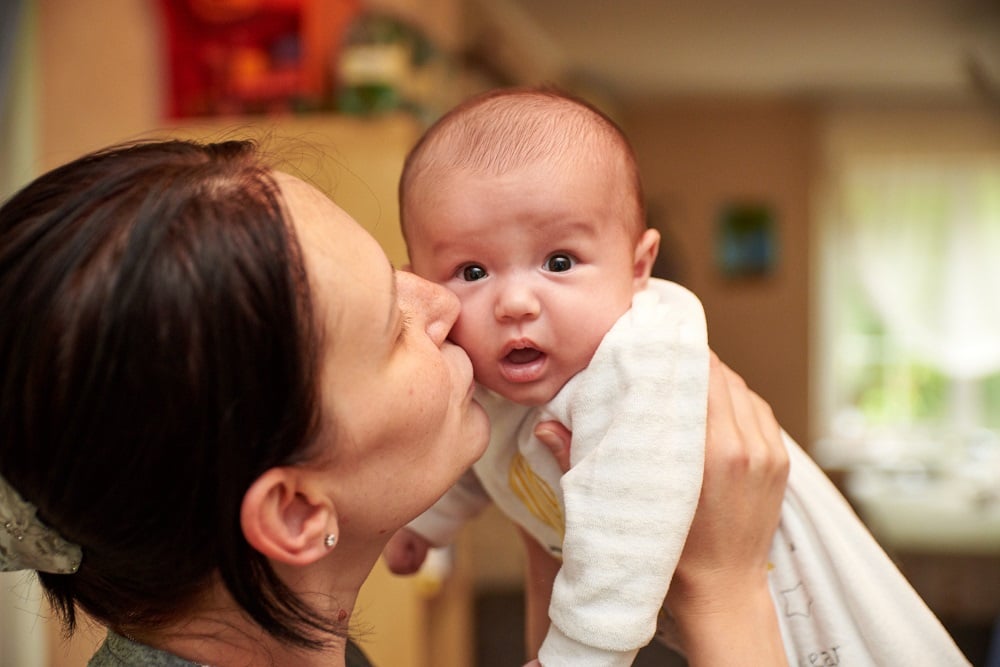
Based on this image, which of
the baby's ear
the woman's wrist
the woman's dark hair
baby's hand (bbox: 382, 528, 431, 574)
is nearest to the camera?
the woman's dark hair

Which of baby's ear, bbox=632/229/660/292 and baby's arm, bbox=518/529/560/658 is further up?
baby's ear, bbox=632/229/660/292

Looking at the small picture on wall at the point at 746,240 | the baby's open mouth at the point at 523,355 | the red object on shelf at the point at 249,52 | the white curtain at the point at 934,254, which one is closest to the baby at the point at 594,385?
the baby's open mouth at the point at 523,355

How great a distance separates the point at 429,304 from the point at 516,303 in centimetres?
8

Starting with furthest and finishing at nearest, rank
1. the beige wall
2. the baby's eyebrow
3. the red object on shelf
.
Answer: the beige wall → the red object on shelf → the baby's eyebrow

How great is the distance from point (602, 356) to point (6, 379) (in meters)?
0.49

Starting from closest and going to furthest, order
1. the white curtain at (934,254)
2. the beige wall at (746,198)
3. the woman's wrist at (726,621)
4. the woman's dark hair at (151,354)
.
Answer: the woman's dark hair at (151,354)
the woman's wrist at (726,621)
the beige wall at (746,198)
the white curtain at (934,254)

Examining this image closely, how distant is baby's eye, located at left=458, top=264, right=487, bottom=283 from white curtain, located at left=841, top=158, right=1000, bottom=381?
712 cm

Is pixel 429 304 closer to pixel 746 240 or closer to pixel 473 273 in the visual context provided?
pixel 473 273

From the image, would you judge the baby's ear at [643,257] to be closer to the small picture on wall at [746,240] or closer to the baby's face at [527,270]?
the baby's face at [527,270]

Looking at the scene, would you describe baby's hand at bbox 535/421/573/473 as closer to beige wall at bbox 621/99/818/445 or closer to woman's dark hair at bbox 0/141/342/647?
woman's dark hair at bbox 0/141/342/647

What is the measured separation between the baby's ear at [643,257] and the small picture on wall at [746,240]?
6.43 metres

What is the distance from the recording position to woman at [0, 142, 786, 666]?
2.06 feet

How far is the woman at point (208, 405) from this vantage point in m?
0.63

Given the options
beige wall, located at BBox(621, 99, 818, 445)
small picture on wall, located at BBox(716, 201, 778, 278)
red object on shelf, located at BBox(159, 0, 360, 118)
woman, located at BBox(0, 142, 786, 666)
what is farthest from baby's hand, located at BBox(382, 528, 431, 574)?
small picture on wall, located at BBox(716, 201, 778, 278)
